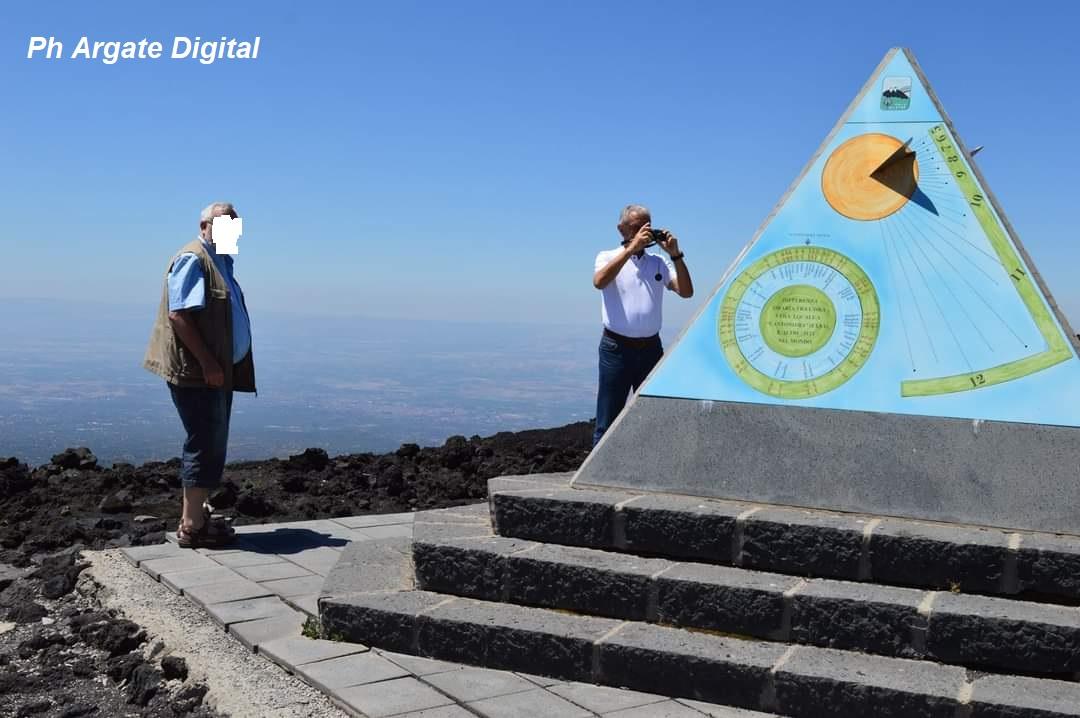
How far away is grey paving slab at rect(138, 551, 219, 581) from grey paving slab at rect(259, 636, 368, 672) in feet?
4.89

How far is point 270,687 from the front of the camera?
452 cm

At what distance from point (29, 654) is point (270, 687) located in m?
1.51

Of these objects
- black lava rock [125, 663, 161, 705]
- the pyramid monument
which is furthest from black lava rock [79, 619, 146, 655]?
the pyramid monument

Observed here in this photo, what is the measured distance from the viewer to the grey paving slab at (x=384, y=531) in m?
7.33

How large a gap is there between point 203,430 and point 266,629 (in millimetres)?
1719

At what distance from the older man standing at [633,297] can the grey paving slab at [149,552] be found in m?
2.77

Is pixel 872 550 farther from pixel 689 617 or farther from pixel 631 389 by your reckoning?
pixel 631 389

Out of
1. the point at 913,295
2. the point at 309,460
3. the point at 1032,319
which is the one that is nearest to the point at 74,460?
the point at 309,460

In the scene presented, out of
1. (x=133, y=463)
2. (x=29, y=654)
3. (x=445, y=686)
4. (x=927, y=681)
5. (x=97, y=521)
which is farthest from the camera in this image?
(x=133, y=463)

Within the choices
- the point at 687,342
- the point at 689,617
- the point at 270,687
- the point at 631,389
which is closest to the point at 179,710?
the point at 270,687

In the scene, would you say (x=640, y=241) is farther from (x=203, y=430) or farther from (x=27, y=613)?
(x=27, y=613)

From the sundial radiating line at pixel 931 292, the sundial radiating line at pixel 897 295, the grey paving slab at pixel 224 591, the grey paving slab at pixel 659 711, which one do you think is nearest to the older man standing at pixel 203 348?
the grey paving slab at pixel 224 591

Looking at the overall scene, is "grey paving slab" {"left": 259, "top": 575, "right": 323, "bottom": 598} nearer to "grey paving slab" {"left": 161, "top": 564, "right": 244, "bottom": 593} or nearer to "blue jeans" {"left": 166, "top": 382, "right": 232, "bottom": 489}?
"grey paving slab" {"left": 161, "top": 564, "right": 244, "bottom": 593}

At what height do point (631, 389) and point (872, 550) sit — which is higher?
point (631, 389)
